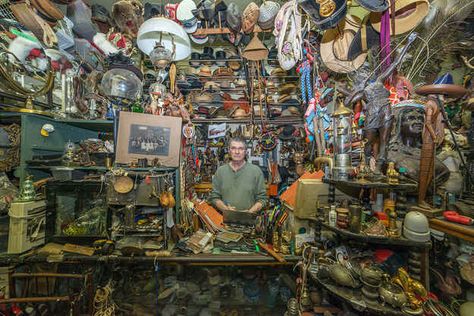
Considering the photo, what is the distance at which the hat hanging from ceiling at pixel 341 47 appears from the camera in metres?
2.33

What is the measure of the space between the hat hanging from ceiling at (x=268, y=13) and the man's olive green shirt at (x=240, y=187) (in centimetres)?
240

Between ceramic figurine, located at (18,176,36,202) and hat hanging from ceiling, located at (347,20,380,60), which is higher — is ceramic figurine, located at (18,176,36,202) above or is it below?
below

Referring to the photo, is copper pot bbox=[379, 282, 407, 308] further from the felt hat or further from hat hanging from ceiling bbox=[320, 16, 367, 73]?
the felt hat

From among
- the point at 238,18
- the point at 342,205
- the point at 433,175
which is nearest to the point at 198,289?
the point at 342,205

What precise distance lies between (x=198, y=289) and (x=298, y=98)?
3.95 m

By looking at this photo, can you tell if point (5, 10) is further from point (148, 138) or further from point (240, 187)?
point (240, 187)

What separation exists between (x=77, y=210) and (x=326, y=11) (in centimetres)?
332

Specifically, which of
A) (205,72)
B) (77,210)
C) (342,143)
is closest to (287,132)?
(205,72)

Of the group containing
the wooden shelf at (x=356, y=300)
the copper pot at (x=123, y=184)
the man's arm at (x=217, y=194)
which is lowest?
the wooden shelf at (x=356, y=300)

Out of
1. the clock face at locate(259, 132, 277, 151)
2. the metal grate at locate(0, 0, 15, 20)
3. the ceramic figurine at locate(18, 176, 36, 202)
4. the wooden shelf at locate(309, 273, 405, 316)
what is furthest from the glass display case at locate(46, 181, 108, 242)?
the clock face at locate(259, 132, 277, 151)

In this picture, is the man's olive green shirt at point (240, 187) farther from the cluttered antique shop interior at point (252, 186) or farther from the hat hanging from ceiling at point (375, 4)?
the hat hanging from ceiling at point (375, 4)

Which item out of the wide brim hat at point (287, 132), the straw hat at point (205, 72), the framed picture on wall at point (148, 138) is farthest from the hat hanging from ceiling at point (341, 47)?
the straw hat at point (205, 72)

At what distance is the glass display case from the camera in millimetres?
1949

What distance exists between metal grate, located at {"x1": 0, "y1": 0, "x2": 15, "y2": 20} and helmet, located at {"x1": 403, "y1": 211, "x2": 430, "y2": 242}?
437 cm
